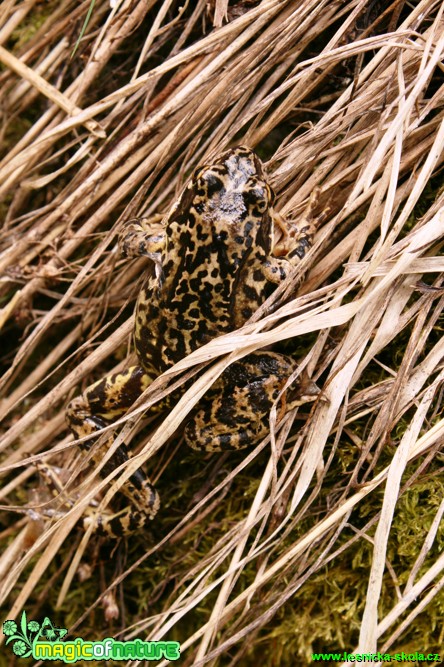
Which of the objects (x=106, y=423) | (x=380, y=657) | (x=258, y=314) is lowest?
(x=380, y=657)

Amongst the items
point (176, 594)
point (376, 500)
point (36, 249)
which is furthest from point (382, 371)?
point (36, 249)

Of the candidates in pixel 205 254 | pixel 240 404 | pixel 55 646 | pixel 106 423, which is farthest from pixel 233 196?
pixel 55 646

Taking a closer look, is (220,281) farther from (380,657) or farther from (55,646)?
(55,646)

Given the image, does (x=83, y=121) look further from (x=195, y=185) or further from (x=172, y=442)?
(x=172, y=442)

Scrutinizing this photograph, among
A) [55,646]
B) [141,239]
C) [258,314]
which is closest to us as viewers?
[258,314]

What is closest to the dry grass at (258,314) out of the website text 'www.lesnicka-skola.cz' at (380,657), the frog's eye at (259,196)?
the website text 'www.lesnicka-skola.cz' at (380,657)

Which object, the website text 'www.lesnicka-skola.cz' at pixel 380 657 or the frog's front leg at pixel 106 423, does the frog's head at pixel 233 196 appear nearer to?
the frog's front leg at pixel 106 423
